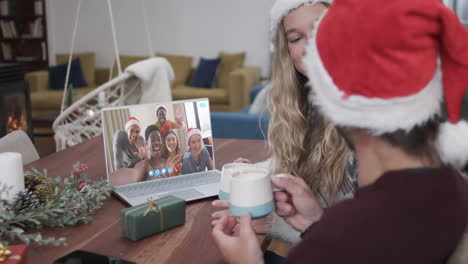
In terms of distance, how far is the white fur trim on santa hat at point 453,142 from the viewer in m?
0.71

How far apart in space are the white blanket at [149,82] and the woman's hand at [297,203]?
1861 millimetres

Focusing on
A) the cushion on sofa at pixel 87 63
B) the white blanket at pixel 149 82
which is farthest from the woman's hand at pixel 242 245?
the cushion on sofa at pixel 87 63

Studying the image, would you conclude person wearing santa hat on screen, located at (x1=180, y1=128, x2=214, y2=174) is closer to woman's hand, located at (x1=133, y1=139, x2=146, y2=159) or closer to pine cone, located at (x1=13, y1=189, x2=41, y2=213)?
woman's hand, located at (x1=133, y1=139, x2=146, y2=159)

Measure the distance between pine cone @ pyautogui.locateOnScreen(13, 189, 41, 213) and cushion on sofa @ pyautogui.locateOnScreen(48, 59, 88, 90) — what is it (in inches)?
221

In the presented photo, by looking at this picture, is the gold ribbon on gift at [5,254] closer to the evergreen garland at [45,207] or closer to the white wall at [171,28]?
the evergreen garland at [45,207]

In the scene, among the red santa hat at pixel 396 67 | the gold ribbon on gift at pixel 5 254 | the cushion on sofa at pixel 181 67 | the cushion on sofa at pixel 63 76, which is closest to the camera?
the red santa hat at pixel 396 67

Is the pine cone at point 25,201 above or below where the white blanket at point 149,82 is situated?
below

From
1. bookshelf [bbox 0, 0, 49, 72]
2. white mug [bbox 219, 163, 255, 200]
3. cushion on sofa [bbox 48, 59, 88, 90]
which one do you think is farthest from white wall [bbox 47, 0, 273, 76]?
white mug [bbox 219, 163, 255, 200]

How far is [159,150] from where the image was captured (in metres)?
1.35

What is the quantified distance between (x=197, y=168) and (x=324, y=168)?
14.9 inches

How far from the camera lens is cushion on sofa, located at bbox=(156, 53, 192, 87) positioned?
20.7 ft

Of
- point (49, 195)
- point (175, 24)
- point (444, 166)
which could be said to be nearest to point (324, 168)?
point (444, 166)

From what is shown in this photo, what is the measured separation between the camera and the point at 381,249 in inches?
26.5

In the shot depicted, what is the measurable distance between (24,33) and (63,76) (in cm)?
145
